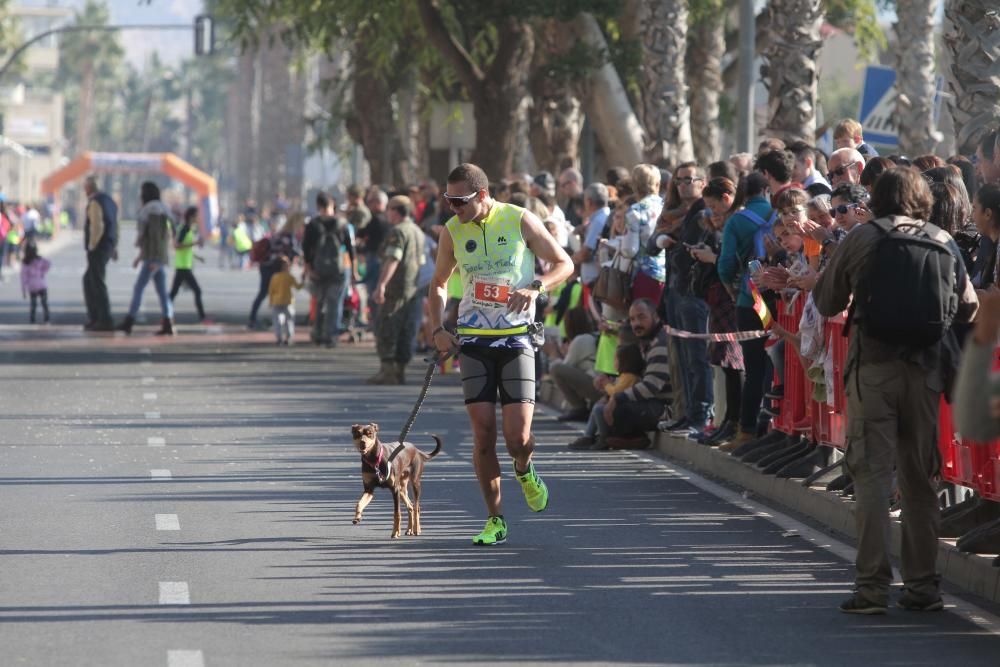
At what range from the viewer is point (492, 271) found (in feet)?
34.3

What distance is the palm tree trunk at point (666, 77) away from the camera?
25703 millimetres

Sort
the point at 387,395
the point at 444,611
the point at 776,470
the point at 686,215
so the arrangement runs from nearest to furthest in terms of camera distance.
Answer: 1. the point at 444,611
2. the point at 776,470
3. the point at 686,215
4. the point at 387,395

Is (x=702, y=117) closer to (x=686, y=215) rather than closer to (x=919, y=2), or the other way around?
(x=919, y=2)

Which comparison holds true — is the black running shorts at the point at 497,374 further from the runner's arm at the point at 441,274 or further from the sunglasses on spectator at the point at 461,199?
the sunglasses on spectator at the point at 461,199

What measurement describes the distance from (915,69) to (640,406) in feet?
48.1

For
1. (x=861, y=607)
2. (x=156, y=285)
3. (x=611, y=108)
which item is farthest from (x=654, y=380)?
(x=611, y=108)

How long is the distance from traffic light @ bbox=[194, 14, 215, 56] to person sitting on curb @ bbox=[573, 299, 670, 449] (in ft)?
144

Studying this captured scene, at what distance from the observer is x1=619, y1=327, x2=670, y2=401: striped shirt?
15.3m

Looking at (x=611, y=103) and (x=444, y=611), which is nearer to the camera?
(x=444, y=611)

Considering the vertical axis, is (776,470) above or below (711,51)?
below

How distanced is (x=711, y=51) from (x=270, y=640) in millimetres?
29206

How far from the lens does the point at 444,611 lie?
867 cm

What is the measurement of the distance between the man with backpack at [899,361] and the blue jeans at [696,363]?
5774 millimetres

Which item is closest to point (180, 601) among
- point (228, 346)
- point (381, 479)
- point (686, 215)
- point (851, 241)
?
point (381, 479)
